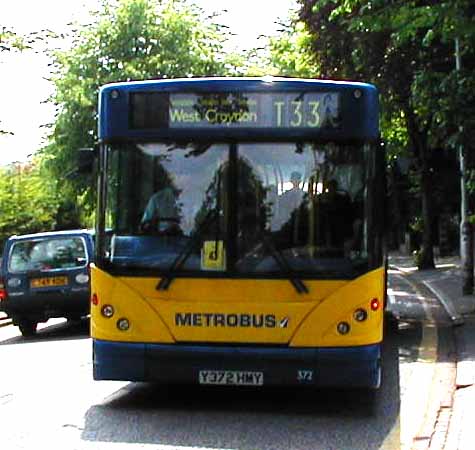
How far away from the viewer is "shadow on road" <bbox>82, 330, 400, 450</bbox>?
24.2 ft

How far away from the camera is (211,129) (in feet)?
27.5

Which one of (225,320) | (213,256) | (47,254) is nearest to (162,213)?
(213,256)

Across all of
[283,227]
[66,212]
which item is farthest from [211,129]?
[66,212]

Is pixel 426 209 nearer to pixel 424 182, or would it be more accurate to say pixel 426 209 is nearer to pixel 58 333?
pixel 424 182

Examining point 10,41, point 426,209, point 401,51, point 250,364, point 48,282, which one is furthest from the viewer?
point 426,209

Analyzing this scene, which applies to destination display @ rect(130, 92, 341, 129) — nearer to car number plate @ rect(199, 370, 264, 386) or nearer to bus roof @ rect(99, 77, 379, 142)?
bus roof @ rect(99, 77, 379, 142)

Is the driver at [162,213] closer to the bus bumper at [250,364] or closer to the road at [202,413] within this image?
the bus bumper at [250,364]

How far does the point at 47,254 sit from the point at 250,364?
911 cm

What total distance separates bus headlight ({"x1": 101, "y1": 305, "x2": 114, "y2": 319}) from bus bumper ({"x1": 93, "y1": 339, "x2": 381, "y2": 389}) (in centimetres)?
25

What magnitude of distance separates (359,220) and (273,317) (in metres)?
1.15

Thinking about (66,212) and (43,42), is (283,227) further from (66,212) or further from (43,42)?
(66,212)

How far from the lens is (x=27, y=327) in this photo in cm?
1662

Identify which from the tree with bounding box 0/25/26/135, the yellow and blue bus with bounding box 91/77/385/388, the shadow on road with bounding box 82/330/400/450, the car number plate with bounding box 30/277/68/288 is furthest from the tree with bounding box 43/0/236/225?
the yellow and blue bus with bounding box 91/77/385/388

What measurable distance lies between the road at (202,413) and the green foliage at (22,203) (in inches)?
1197
